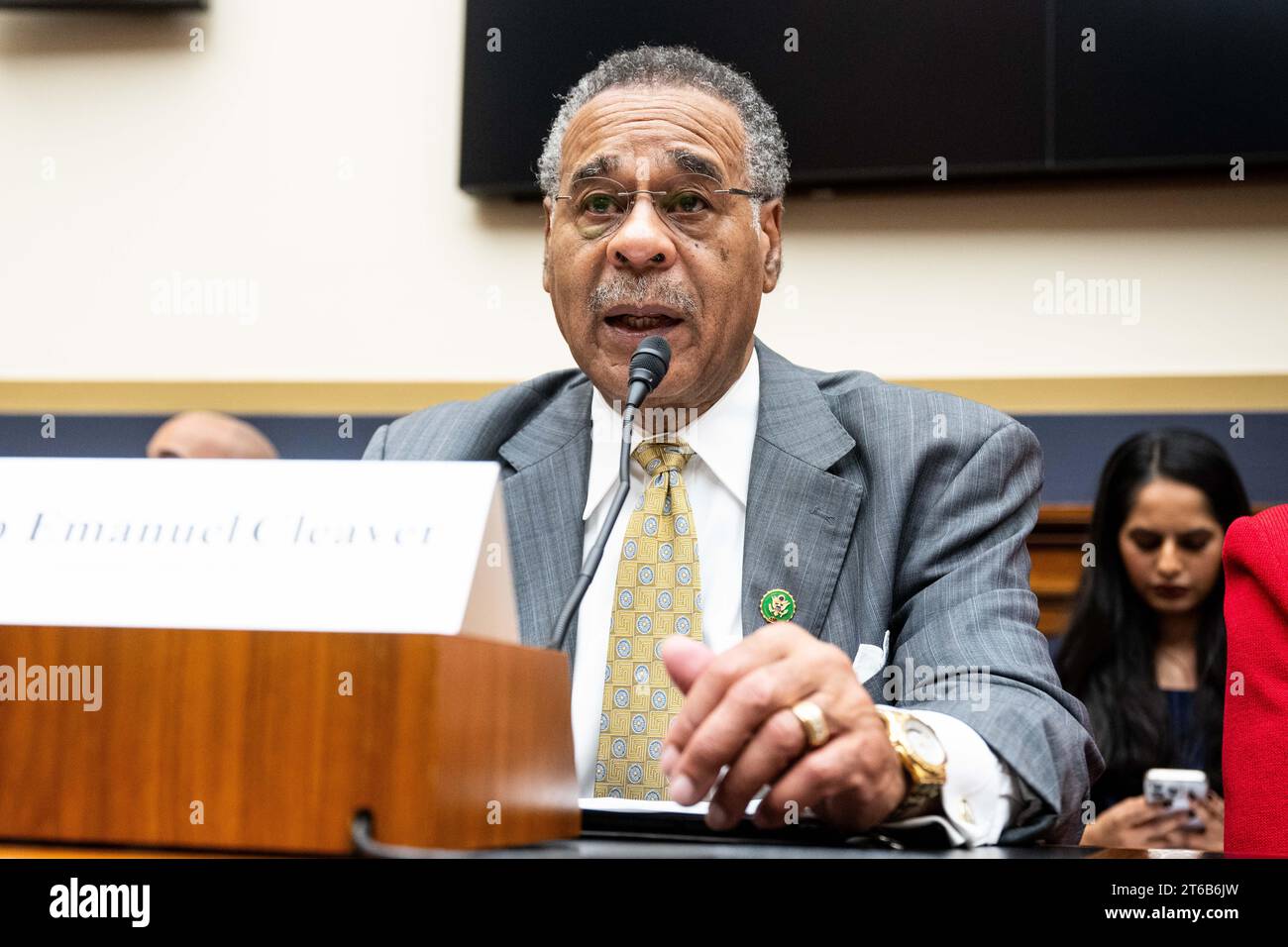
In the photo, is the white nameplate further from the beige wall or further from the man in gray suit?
the beige wall

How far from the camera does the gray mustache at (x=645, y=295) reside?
1.67 metres

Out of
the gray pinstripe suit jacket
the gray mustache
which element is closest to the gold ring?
the gray pinstripe suit jacket

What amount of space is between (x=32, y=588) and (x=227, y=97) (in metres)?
2.58

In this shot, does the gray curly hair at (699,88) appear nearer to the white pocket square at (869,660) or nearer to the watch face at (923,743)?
the white pocket square at (869,660)

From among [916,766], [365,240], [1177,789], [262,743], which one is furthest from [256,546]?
[365,240]

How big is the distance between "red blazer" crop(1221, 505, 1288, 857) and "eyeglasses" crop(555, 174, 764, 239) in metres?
0.74

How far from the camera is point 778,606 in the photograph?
1503 millimetres

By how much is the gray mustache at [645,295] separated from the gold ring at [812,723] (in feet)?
2.61

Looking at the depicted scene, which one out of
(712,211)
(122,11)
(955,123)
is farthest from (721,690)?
(122,11)

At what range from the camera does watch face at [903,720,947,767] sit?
1057 mm

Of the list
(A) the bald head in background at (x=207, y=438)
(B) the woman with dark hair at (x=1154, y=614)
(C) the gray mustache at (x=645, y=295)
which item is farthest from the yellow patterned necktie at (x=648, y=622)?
(A) the bald head in background at (x=207, y=438)

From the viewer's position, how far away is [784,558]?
1.54 metres

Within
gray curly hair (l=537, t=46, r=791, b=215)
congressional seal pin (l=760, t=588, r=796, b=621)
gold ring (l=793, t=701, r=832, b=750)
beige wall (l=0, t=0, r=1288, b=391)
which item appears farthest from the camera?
beige wall (l=0, t=0, r=1288, b=391)

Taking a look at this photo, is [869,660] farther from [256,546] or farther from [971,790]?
[256,546]
